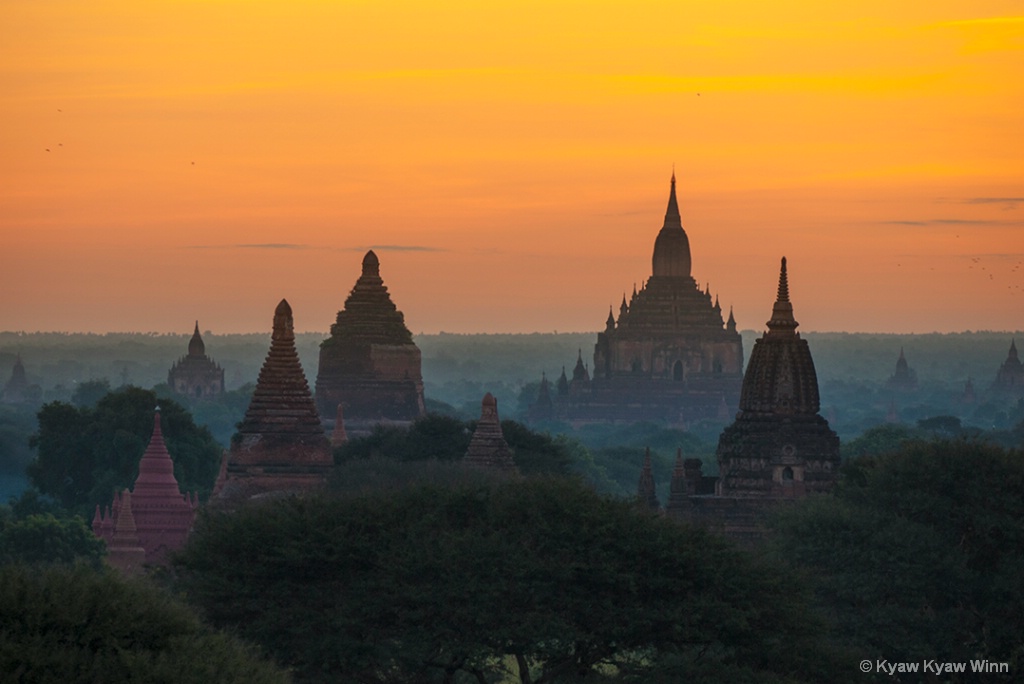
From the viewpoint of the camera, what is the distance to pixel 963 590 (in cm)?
4119

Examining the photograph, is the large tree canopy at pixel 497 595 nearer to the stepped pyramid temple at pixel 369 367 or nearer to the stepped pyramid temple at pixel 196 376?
the stepped pyramid temple at pixel 369 367

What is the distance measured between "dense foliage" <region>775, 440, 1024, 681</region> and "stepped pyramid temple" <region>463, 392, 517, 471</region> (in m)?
11.1

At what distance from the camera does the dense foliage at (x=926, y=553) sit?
40062mm

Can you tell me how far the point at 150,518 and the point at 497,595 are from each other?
24307mm

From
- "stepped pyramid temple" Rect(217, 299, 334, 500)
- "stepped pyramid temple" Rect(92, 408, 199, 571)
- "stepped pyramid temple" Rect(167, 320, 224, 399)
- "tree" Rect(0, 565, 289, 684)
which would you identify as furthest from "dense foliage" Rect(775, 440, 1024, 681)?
"stepped pyramid temple" Rect(167, 320, 224, 399)

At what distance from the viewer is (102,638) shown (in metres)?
27.0

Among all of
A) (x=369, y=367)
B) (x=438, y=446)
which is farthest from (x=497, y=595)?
(x=369, y=367)

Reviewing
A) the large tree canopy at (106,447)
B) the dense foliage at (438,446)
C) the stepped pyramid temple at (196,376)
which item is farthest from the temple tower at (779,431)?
the stepped pyramid temple at (196,376)

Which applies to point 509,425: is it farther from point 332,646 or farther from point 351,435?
point 332,646

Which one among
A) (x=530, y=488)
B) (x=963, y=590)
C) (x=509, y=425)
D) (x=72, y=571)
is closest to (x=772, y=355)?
(x=509, y=425)

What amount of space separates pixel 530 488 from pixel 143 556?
20331mm

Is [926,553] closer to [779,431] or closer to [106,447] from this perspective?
[779,431]

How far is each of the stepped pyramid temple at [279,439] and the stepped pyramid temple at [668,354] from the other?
87.3 m

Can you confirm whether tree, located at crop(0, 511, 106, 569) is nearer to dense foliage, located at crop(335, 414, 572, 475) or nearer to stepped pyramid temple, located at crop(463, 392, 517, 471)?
dense foliage, located at crop(335, 414, 572, 475)
